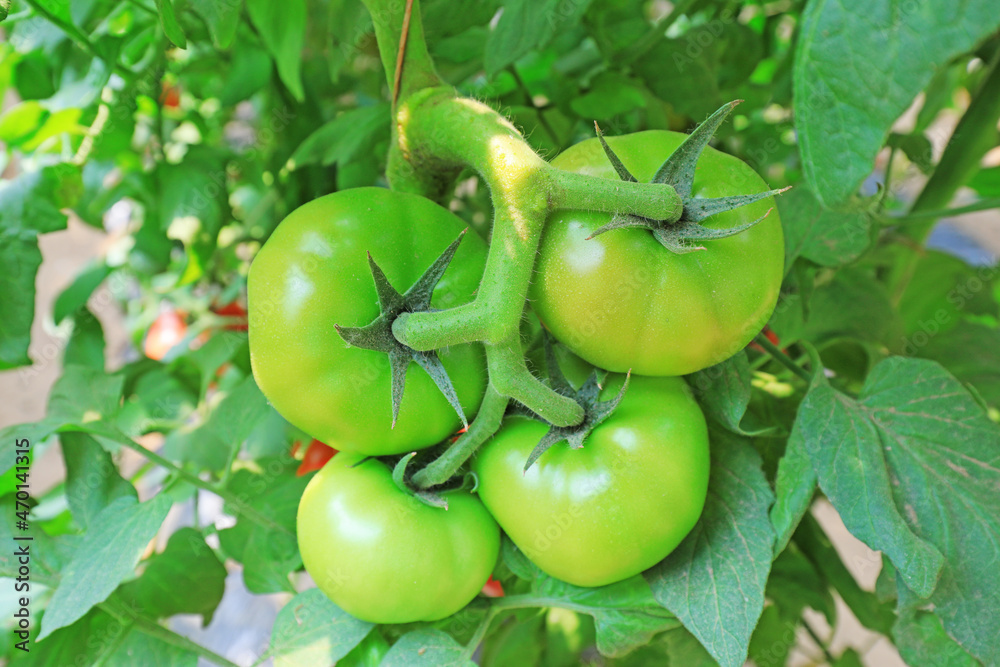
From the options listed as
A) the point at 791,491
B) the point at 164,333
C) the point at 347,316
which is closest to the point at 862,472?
the point at 791,491

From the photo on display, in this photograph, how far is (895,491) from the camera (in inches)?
13.4

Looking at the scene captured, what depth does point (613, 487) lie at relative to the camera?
30 centimetres

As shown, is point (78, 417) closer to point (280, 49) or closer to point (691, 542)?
point (280, 49)

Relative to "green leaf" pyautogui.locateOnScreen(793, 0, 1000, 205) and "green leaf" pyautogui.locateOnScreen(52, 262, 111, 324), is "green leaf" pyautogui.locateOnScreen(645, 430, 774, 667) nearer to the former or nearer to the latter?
"green leaf" pyautogui.locateOnScreen(793, 0, 1000, 205)

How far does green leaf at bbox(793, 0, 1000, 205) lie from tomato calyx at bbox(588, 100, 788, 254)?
32 mm

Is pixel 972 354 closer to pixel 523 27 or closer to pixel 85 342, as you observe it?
pixel 523 27

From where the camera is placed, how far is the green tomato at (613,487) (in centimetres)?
30

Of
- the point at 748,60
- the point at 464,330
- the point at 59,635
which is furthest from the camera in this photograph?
the point at 748,60

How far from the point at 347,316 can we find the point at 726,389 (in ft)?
0.57

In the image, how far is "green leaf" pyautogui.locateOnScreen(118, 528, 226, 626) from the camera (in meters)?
0.44

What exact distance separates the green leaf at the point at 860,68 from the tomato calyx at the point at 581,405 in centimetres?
11

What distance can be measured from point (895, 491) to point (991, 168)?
1.50ft

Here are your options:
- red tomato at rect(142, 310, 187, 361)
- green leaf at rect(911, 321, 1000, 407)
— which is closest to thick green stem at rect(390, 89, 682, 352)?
green leaf at rect(911, 321, 1000, 407)

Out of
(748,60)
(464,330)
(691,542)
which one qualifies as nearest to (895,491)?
(691,542)
